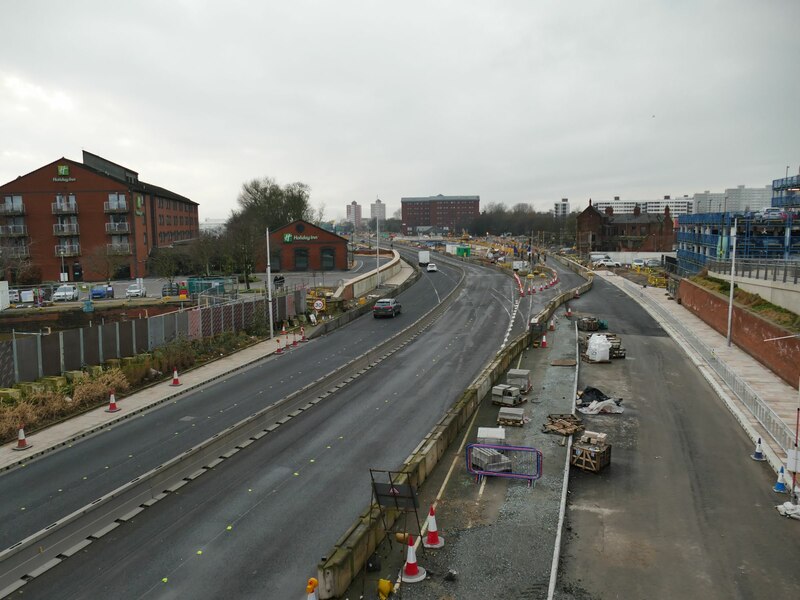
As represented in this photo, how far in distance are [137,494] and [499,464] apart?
9.20m

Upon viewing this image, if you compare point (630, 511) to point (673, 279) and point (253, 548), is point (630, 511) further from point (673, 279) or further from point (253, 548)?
point (673, 279)

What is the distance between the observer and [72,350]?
27281 mm

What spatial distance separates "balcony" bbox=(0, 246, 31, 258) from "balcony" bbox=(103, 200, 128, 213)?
961cm

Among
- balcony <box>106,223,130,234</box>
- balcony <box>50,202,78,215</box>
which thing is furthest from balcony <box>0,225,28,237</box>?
balcony <box>106,223,130,234</box>

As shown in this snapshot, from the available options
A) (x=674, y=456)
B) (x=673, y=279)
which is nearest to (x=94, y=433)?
(x=674, y=456)

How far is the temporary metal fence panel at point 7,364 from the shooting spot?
80.1 ft

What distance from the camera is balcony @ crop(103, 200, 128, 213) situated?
2874 inches

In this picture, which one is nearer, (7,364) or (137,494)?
(137,494)

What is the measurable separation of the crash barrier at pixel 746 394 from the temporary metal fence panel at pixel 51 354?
2761 cm

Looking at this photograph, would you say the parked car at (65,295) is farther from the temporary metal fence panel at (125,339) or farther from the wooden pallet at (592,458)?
the wooden pallet at (592,458)

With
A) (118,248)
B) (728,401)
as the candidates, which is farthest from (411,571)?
(118,248)

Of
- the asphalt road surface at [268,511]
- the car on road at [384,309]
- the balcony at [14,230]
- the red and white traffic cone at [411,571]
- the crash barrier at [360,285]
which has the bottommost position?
the asphalt road surface at [268,511]

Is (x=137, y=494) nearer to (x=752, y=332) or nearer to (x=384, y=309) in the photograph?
(x=752, y=332)

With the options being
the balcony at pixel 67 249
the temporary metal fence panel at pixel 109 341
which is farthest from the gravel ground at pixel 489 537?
the balcony at pixel 67 249
